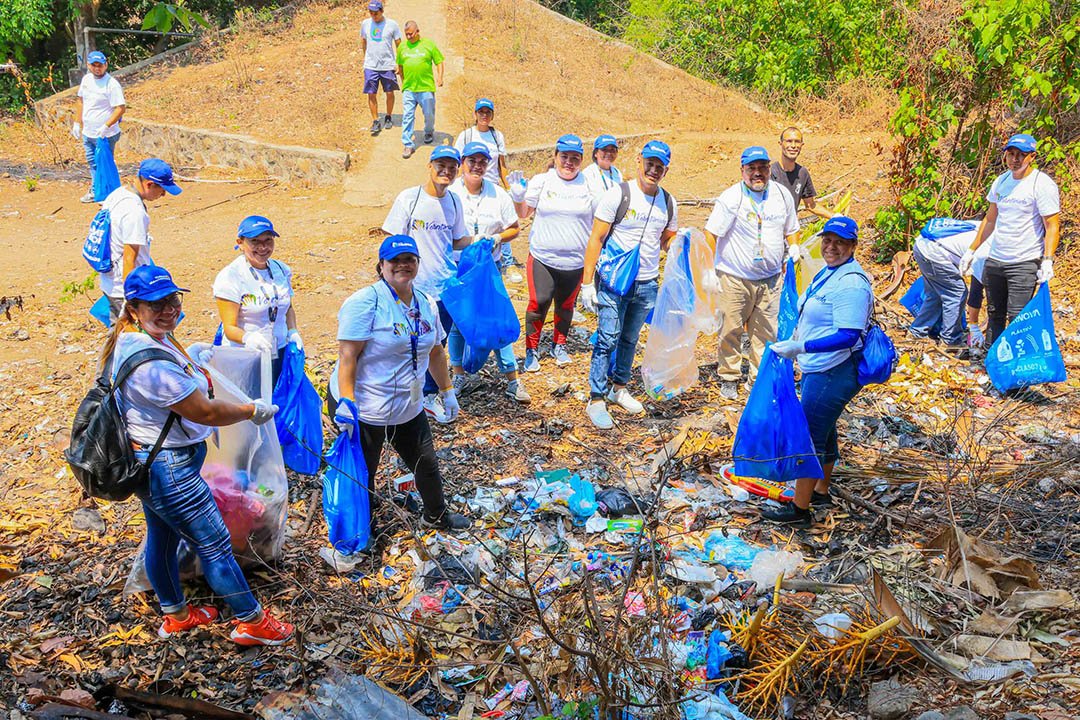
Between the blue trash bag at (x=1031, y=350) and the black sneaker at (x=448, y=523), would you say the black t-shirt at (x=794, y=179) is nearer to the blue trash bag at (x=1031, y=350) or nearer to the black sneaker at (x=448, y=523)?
the blue trash bag at (x=1031, y=350)

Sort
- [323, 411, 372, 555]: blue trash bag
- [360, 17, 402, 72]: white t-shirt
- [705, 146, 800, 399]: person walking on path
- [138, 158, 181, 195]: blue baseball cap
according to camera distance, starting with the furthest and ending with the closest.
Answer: [360, 17, 402, 72]: white t-shirt → [705, 146, 800, 399]: person walking on path → [138, 158, 181, 195]: blue baseball cap → [323, 411, 372, 555]: blue trash bag

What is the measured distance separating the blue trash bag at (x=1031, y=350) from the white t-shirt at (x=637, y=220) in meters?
2.56

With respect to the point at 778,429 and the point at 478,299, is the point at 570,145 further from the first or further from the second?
the point at 778,429

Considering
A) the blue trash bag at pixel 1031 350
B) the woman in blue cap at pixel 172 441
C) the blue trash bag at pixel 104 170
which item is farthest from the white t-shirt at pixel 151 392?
the blue trash bag at pixel 104 170

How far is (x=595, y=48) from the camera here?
16125 millimetres

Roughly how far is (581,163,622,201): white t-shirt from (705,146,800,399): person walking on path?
0.73 metres

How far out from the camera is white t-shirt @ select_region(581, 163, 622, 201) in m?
6.13

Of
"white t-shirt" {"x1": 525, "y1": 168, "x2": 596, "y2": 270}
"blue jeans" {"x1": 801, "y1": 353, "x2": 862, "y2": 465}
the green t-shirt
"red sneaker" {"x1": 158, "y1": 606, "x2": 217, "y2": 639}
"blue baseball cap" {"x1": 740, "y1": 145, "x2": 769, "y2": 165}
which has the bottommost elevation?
"red sneaker" {"x1": 158, "y1": 606, "x2": 217, "y2": 639}

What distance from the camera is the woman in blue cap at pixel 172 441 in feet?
10.9

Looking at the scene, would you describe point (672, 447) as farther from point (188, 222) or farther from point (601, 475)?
point (188, 222)

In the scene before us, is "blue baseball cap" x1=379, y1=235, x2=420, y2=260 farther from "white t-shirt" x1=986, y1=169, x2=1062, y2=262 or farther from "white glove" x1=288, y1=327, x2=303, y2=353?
"white t-shirt" x1=986, y1=169, x2=1062, y2=262

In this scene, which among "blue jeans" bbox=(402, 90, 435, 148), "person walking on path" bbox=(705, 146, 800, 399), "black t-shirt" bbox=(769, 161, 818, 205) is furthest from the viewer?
"blue jeans" bbox=(402, 90, 435, 148)

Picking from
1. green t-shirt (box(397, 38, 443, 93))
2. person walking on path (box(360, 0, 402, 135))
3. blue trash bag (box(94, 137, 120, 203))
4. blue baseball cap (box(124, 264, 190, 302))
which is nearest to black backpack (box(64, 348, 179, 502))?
blue baseball cap (box(124, 264, 190, 302))

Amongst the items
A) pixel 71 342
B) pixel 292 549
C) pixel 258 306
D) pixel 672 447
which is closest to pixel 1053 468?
pixel 672 447
